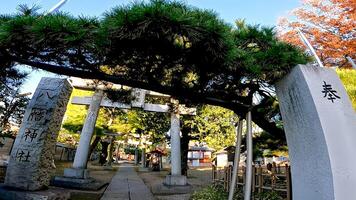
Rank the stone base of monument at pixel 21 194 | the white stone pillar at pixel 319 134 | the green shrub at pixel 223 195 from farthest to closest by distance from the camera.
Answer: the green shrub at pixel 223 195 → the stone base of monument at pixel 21 194 → the white stone pillar at pixel 319 134

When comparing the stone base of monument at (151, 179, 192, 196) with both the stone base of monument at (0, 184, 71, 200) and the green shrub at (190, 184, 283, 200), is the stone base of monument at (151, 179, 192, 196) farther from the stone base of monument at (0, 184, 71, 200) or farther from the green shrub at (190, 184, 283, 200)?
the stone base of monument at (0, 184, 71, 200)

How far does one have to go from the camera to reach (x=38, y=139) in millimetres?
7855

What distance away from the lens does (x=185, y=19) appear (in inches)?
122

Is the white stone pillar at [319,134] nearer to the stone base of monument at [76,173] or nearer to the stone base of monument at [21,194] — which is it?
the stone base of monument at [21,194]

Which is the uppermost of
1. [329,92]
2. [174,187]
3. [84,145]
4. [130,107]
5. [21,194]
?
[130,107]

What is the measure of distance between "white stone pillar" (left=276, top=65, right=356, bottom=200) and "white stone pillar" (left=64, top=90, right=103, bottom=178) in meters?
11.1

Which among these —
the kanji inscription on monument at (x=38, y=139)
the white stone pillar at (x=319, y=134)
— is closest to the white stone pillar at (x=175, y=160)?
the kanji inscription on monument at (x=38, y=139)

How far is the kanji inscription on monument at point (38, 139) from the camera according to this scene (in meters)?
7.50

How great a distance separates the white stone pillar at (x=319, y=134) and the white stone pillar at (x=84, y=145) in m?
11.1

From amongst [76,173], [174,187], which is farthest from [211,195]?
[76,173]

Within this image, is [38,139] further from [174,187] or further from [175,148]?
[175,148]

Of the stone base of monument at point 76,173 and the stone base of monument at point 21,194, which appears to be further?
the stone base of monument at point 76,173

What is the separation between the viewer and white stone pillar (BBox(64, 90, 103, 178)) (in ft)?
44.0

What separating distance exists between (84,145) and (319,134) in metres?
12.3
